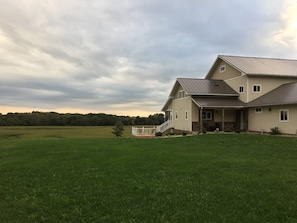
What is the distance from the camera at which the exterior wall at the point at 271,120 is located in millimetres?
23922

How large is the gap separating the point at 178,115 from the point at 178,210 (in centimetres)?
2864

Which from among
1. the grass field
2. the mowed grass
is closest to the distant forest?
the mowed grass

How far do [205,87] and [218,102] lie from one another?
2.83m

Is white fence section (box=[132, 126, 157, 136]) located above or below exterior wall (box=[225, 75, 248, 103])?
below

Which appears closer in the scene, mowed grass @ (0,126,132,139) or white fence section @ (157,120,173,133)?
white fence section @ (157,120,173,133)

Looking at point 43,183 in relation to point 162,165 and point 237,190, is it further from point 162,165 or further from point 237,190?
point 237,190

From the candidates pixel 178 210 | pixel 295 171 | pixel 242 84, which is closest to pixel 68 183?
pixel 178 210

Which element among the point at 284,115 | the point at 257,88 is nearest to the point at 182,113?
the point at 257,88

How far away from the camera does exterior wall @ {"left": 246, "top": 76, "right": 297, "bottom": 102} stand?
97.5ft

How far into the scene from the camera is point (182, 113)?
3322 cm

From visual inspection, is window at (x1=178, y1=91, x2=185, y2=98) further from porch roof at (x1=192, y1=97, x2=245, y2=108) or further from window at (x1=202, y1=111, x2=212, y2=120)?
window at (x1=202, y1=111, x2=212, y2=120)

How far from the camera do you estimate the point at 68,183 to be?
28.4ft

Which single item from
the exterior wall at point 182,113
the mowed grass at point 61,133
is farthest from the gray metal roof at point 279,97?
the mowed grass at point 61,133

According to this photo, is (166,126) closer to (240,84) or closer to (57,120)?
(240,84)
